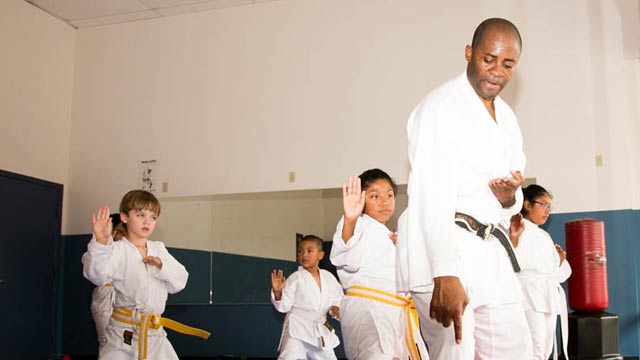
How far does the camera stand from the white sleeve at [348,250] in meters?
3.56

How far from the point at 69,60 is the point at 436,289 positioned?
7116 mm

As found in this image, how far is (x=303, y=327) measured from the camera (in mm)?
5922

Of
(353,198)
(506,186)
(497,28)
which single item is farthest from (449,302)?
(353,198)

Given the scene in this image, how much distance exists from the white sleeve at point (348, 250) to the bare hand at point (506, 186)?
1130 millimetres

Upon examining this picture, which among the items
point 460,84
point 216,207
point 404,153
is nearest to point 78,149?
point 216,207

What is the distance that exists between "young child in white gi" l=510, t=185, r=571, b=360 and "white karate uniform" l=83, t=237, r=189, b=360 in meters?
2.42

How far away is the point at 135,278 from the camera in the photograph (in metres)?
4.59

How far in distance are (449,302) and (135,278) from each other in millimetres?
2830

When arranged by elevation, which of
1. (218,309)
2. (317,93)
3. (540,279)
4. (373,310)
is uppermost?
(317,93)

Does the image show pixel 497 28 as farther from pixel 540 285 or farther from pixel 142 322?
pixel 540 285

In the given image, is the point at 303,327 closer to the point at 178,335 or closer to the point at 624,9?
the point at 178,335

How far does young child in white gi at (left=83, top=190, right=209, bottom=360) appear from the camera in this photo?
171 inches

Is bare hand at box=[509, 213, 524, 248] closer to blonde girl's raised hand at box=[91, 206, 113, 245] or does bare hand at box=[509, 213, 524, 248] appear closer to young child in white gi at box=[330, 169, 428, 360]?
young child in white gi at box=[330, 169, 428, 360]

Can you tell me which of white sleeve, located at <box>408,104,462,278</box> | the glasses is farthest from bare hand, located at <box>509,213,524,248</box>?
white sleeve, located at <box>408,104,462,278</box>
